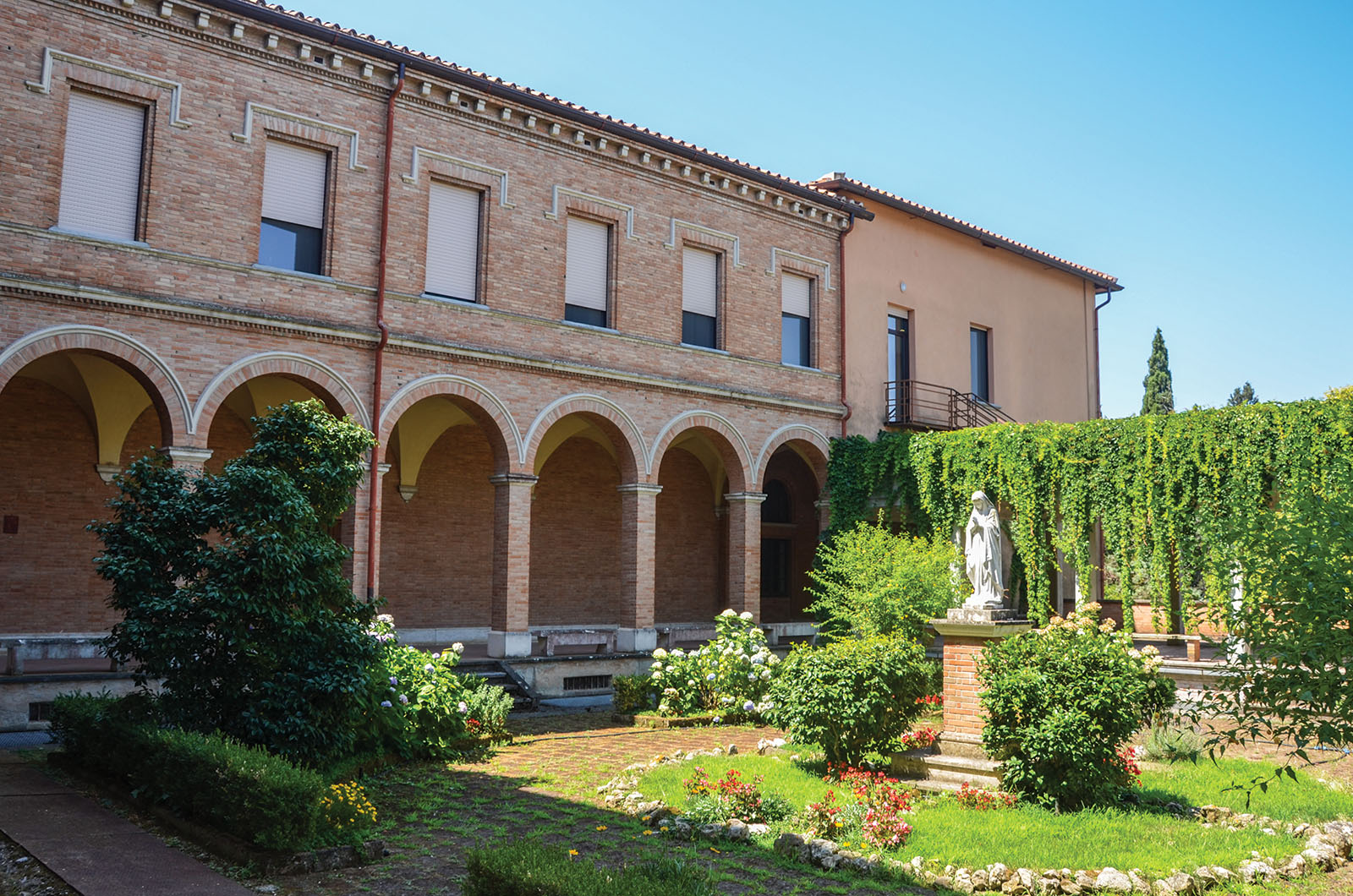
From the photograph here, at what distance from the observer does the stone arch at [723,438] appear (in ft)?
61.4

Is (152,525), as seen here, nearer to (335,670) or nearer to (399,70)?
(335,670)

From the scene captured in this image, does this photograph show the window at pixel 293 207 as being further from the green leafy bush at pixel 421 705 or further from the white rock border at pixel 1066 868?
the white rock border at pixel 1066 868

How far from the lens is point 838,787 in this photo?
995 centimetres

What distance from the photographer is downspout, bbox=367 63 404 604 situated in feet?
49.8

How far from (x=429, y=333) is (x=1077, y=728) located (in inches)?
430

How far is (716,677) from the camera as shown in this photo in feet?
50.1

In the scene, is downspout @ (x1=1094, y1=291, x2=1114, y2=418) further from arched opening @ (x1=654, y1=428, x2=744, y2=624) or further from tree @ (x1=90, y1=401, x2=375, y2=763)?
tree @ (x1=90, y1=401, x2=375, y2=763)

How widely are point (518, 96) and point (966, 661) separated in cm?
1143

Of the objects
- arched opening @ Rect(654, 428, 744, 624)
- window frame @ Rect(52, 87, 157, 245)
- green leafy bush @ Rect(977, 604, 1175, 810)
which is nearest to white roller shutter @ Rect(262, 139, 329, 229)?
window frame @ Rect(52, 87, 157, 245)

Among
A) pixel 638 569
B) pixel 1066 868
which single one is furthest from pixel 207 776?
pixel 638 569

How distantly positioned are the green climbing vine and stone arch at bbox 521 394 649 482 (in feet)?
15.5

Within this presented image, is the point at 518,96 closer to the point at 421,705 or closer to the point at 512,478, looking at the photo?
the point at 512,478

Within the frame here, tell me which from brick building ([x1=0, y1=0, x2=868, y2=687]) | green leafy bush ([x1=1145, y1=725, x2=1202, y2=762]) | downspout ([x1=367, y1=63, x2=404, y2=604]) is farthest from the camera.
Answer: downspout ([x1=367, y1=63, x2=404, y2=604])

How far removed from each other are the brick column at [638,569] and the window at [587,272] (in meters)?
3.09
